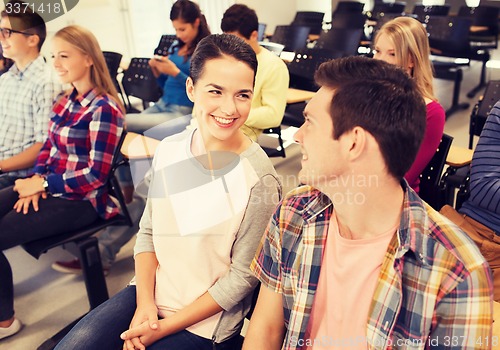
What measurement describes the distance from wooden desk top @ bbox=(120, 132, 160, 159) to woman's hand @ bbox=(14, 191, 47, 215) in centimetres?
42

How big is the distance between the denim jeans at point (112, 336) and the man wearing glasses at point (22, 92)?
4.09 feet

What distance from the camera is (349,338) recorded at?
937mm

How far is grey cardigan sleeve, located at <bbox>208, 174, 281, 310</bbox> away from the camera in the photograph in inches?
45.3

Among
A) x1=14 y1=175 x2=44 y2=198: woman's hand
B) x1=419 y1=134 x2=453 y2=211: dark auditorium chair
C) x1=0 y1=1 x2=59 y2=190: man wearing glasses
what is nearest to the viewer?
x1=419 y1=134 x2=453 y2=211: dark auditorium chair

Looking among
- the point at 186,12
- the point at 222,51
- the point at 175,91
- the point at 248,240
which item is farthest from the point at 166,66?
the point at 248,240

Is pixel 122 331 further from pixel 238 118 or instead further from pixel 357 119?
pixel 357 119

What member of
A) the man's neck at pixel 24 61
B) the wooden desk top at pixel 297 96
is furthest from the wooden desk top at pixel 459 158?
the man's neck at pixel 24 61

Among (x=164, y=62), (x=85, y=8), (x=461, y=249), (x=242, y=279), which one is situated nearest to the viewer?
(x=461, y=249)

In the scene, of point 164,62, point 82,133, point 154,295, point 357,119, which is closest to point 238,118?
point 357,119

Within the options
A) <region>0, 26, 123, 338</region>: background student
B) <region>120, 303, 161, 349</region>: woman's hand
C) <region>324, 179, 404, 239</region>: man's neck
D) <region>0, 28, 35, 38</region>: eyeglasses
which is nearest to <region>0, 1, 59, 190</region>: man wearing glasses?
<region>0, 28, 35, 38</region>: eyeglasses

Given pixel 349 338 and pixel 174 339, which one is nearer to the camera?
pixel 349 338

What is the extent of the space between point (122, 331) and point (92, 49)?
1.29 m

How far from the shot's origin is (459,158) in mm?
2045

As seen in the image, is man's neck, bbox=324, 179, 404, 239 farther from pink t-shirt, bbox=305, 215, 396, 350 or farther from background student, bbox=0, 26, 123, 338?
background student, bbox=0, 26, 123, 338
